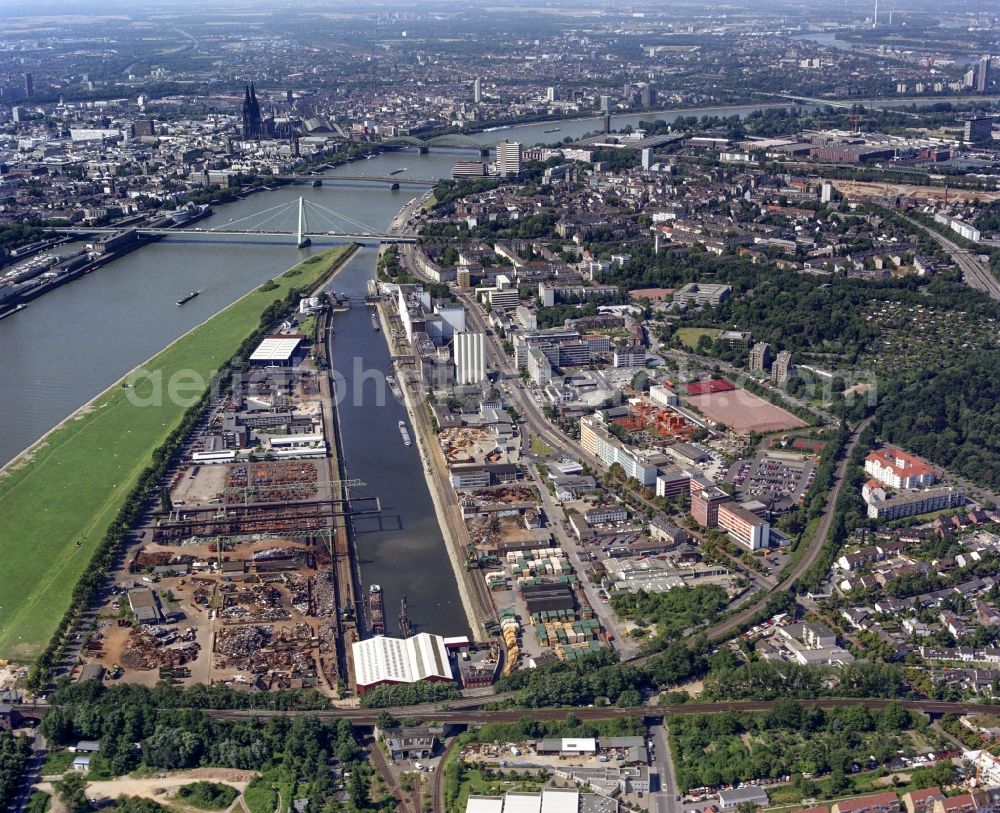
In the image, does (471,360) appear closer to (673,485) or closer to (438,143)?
(673,485)

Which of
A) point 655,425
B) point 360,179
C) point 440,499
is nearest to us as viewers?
point 440,499

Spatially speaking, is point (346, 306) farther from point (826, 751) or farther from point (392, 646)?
point (826, 751)

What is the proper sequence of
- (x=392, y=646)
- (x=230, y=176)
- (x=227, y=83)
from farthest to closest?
1. (x=227, y=83)
2. (x=230, y=176)
3. (x=392, y=646)

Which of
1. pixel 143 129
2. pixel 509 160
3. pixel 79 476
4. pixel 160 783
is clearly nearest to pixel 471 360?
pixel 79 476

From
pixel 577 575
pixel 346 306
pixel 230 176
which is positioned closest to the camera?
pixel 577 575

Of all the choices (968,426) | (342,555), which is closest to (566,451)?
(342,555)

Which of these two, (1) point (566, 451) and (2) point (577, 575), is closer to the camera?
(2) point (577, 575)

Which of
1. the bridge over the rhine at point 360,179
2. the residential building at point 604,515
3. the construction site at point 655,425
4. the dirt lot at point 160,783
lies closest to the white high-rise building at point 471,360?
the construction site at point 655,425
